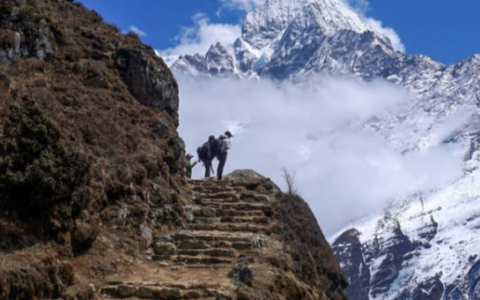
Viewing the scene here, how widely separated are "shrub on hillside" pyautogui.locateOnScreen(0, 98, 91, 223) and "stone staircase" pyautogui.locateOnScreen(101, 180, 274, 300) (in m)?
2.08

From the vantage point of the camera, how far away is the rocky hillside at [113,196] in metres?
12.9

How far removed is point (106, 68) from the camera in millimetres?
22750

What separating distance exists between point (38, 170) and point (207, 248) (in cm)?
572

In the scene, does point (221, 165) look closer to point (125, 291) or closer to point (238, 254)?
point (238, 254)

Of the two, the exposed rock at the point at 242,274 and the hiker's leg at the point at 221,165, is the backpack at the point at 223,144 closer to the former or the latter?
the hiker's leg at the point at 221,165

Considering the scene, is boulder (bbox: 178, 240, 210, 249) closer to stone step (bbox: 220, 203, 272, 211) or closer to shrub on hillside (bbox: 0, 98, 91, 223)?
stone step (bbox: 220, 203, 272, 211)

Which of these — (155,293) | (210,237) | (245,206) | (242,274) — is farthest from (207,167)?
(155,293)

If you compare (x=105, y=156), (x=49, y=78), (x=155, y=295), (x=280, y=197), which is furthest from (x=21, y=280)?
(x=280, y=197)

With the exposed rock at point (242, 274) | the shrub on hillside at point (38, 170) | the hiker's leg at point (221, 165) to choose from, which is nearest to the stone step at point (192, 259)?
the exposed rock at point (242, 274)

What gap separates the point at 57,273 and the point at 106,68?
11.8 meters

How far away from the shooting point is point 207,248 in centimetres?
1709

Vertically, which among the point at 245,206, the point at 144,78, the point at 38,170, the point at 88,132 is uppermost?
the point at 144,78

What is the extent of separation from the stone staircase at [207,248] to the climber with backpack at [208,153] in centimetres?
265

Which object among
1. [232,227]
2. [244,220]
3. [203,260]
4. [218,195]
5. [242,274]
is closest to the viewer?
[242,274]
